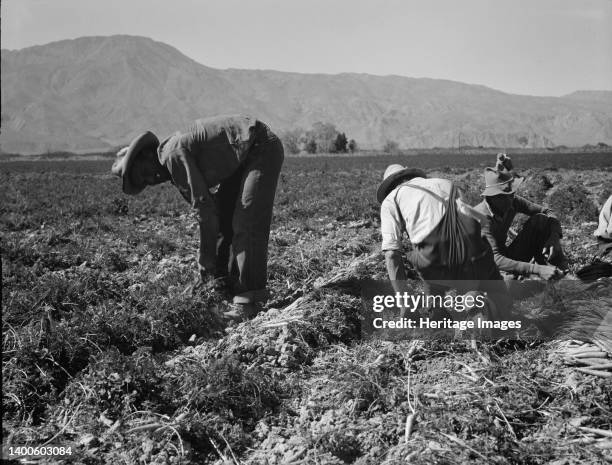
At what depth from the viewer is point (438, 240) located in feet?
12.2

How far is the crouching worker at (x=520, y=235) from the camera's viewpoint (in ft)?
14.5

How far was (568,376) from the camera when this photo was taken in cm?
329

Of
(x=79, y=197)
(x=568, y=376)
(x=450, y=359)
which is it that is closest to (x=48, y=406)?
(x=450, y=359)

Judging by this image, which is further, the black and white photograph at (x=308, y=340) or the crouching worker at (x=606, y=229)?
the crouching worker at (x=606, y=229)

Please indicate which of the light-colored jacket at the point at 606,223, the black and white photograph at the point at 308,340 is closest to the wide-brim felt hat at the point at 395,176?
the black and white photograph at the point at 308,340

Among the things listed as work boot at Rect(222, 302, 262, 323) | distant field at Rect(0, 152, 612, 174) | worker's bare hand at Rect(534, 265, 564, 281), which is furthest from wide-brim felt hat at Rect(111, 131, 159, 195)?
distant field at Rect(0, 152, 612, 174)

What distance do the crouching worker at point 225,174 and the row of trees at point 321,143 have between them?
5945 centimetres

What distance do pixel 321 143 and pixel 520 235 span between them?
72.0 m

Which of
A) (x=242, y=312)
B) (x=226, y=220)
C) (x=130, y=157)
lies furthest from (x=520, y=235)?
(x=130, y=157)

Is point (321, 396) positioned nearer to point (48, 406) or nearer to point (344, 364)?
point (344, 364)

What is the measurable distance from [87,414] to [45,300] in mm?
1753

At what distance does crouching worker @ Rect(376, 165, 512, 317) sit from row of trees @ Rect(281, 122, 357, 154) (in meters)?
60.2

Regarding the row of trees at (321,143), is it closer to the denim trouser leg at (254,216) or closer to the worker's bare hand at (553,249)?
the worker's bare hand at (553,249)

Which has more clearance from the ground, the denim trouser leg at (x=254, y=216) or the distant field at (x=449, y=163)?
the distant field at (x=449, y=163)
